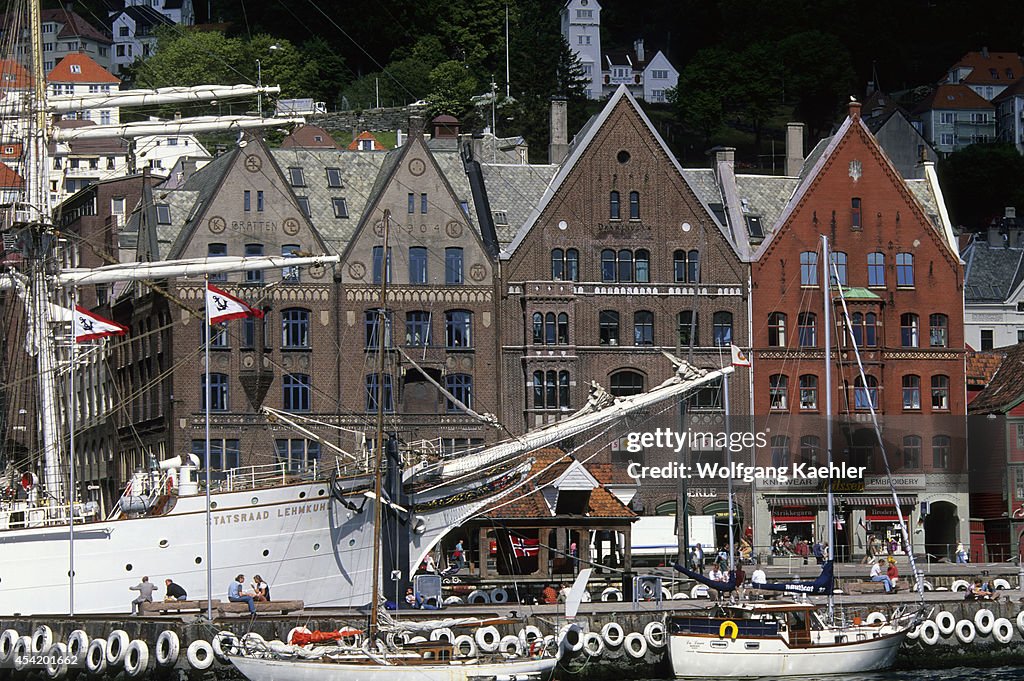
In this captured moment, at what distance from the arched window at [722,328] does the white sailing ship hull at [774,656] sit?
2927 centimetres

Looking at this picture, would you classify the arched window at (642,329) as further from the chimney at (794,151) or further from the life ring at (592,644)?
the life ring at (592,644)

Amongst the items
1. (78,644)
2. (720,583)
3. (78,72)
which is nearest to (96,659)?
(78,644)

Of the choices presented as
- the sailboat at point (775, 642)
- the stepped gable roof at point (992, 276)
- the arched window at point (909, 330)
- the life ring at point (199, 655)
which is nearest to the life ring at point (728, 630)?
the sailboat at point (775, 642)

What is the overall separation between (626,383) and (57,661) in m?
36.1

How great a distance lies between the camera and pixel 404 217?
83562mm

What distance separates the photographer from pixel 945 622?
5919 cm

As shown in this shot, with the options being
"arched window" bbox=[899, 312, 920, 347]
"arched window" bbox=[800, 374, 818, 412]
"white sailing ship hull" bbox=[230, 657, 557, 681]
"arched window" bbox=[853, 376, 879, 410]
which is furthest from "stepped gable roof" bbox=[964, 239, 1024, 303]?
"white sailing ship hull" bbox=[230, 657, 557, 681]

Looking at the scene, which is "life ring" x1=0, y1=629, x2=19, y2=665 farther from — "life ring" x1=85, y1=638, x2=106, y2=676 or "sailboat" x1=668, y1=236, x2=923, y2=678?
"sailboat" x1=668, y1=236, x2=923, y2=678

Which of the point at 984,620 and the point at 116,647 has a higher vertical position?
the point at 116,647

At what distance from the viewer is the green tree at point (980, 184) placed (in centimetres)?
16112

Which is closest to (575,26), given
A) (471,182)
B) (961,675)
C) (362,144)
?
(362,144)

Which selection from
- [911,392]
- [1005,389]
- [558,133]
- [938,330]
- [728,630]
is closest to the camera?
[728,630]

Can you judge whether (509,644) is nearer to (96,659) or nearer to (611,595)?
(611,595)

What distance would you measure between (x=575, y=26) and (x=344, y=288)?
11839 cm
